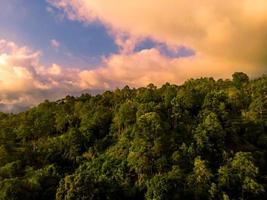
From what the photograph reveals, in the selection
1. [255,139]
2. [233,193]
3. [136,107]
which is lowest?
[233,193]

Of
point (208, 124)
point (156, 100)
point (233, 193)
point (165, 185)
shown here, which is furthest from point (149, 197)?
point (156, 100)

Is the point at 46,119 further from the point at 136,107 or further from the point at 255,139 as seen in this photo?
the point at 255,139

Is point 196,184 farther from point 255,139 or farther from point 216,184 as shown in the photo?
point 255,139

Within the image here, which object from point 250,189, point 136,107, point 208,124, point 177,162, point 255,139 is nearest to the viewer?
point 250,189

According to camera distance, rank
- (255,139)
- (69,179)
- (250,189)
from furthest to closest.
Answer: (255,139) < (250,189) < (69,179)

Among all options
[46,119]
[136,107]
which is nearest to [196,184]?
[136,107]

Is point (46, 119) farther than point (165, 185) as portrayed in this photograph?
Yes

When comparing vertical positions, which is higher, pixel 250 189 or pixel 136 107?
pixel 136 107
